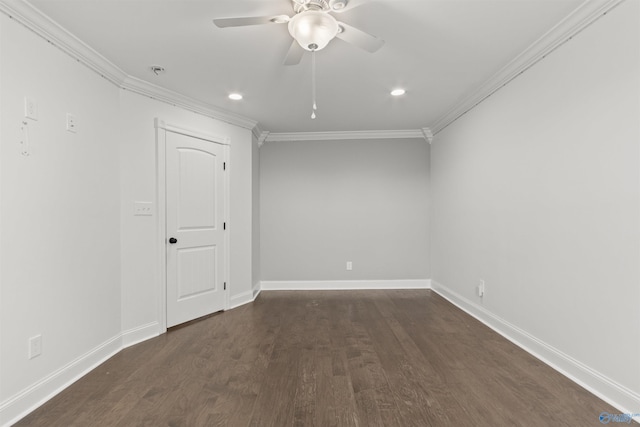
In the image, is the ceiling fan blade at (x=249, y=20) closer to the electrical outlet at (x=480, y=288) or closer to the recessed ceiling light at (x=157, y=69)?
the recessed ceiling light at (x=157, y=69)

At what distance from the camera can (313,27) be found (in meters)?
1.78

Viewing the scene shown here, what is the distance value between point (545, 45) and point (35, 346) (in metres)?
3.97

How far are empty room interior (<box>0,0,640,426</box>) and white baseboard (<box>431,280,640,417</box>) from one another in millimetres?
22

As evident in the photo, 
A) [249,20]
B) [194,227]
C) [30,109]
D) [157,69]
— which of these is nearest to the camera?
[249,20]

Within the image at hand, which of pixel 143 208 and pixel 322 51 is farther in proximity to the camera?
pixel 143 208

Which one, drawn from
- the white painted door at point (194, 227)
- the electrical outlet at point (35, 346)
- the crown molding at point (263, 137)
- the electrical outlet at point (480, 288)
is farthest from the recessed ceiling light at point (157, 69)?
the electrical outlet at point (480, 288)

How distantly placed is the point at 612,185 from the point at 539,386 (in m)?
1.34

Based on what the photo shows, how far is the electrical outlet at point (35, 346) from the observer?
1961 millimetres

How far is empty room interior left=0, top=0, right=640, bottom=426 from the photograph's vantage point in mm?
1873

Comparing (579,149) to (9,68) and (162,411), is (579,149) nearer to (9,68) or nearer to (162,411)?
(162,411)

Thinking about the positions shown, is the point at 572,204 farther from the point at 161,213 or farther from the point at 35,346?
the point at 35,346

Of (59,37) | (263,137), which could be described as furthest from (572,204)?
(263,137)

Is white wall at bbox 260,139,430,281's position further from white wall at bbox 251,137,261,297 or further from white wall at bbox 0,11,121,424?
white wall at bbox 0,11,121,424

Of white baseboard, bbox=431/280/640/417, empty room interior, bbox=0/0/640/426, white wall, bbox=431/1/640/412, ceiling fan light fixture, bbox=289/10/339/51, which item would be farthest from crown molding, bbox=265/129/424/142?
ceiling fan light fixture, bbox=289/10/339/51
